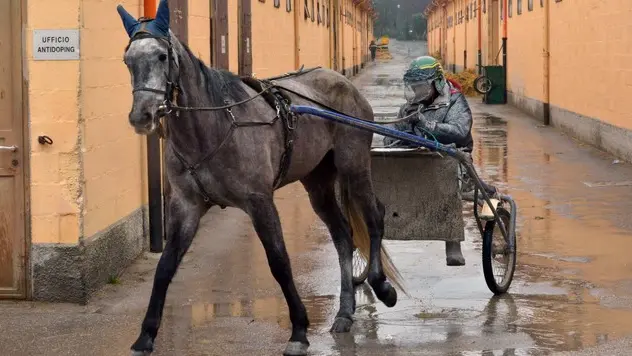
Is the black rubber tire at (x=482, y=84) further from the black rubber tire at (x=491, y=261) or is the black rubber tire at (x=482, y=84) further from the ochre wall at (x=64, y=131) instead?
the ochre wall at (x=64, y=131)

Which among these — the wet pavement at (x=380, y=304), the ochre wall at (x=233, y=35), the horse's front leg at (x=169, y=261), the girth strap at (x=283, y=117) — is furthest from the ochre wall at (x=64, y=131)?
the ochre wall at (x=233, y=35)

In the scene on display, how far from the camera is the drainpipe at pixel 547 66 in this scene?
2542 cm

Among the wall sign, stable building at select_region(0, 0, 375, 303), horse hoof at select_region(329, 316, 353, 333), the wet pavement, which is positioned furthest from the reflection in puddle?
the wall sign

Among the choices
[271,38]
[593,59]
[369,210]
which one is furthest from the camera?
[271,38]

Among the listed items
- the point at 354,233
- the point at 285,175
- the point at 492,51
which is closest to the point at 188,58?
the point at 285,175

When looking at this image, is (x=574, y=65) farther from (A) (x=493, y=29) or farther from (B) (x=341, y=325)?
(A) (x=493, y=29)

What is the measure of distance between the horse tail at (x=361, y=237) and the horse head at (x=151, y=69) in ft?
7.41

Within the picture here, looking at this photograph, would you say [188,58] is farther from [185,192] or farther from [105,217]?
[105,217]

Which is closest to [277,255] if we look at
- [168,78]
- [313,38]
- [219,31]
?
[168,78]

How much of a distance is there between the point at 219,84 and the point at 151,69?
31.3 inches

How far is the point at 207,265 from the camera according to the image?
9.88 meters

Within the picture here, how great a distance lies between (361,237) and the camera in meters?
8.38

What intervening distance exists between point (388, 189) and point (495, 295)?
1.08 m

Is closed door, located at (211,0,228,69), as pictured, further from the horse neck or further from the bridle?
the bridle
